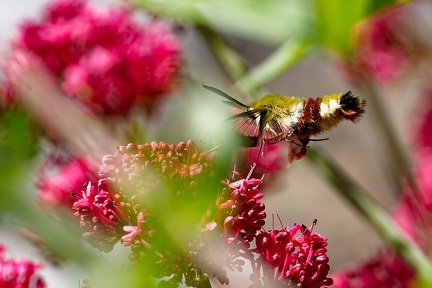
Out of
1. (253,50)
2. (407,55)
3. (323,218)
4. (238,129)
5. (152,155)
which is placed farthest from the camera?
(253,50)

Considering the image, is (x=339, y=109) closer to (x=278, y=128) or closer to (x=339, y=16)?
(x=278, y=128)

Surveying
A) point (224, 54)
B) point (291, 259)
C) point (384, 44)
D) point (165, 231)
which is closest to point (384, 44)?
point (384, 44)

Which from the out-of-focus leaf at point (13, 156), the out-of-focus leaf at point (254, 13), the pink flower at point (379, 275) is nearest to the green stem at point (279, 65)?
the out-of-focus leaf at point (254, 13)

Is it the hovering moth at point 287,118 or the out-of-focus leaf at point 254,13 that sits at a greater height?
the out-of-focus leaf at point 254,13

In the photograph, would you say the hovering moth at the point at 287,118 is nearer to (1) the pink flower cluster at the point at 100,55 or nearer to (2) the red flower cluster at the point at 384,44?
(1) the pink flower cluster at the point at 100,55

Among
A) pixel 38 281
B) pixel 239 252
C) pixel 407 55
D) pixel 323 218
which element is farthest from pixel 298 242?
pixel 323 218

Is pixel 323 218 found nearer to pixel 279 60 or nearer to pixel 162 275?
pixel 279 60
